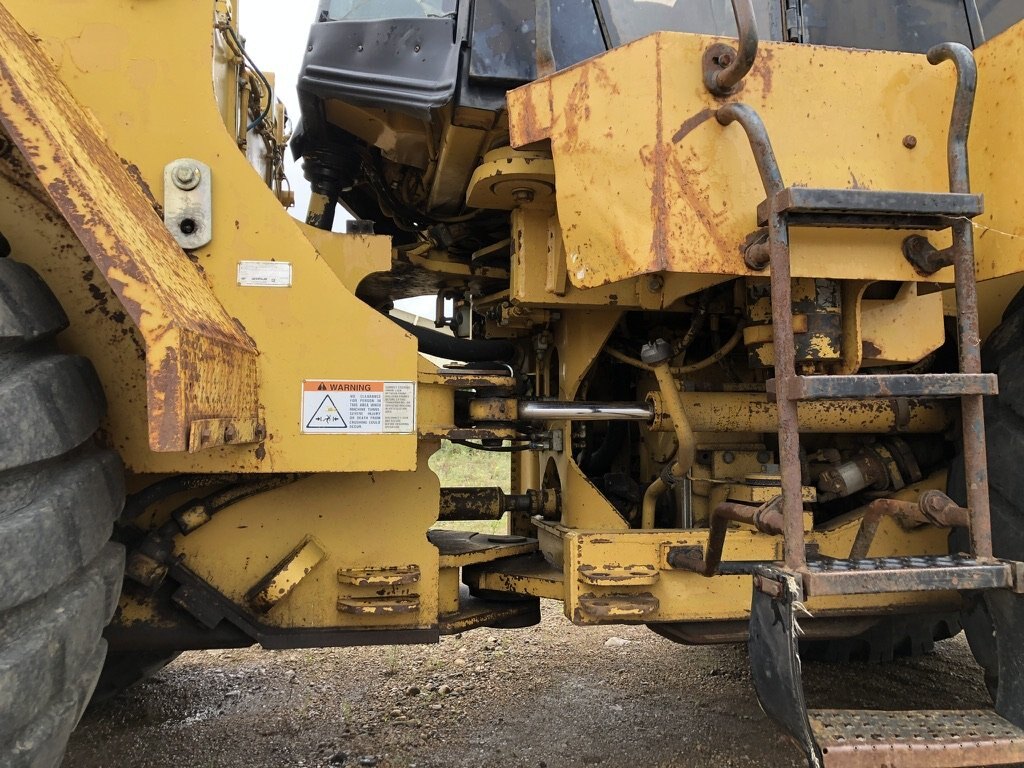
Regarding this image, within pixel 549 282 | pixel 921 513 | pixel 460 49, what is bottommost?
pixel 921 513

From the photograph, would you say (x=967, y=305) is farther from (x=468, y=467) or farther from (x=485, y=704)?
(x=468, y=467)

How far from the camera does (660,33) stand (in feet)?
5.36

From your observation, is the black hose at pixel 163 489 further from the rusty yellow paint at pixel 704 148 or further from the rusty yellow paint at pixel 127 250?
the rusty yellow paint at pixel 704 148

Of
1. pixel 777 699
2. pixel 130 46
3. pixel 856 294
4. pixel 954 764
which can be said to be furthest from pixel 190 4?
pixel 954 764

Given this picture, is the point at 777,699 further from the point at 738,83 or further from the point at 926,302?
the point at 738,83

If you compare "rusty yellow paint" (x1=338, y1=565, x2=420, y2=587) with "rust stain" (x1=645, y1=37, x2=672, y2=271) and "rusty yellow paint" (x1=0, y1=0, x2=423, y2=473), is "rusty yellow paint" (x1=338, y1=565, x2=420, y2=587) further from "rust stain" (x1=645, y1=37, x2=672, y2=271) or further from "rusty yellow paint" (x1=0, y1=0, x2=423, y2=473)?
"rust stain" (x1=645, y1=37, x2=672, y2=271)

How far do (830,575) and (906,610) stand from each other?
2.80 ft

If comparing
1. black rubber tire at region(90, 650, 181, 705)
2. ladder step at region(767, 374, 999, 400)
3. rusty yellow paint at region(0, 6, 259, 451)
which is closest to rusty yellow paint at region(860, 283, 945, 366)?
ladder step at region(767, 374, 999, 400)

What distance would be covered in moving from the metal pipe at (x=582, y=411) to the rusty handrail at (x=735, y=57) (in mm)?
911

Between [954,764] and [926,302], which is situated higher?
[926,302]

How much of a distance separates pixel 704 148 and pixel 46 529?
1.49m

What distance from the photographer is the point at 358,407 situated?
5.51ft

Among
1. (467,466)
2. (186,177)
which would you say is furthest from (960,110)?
(467,466)

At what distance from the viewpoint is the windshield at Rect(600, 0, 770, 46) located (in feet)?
6.52
